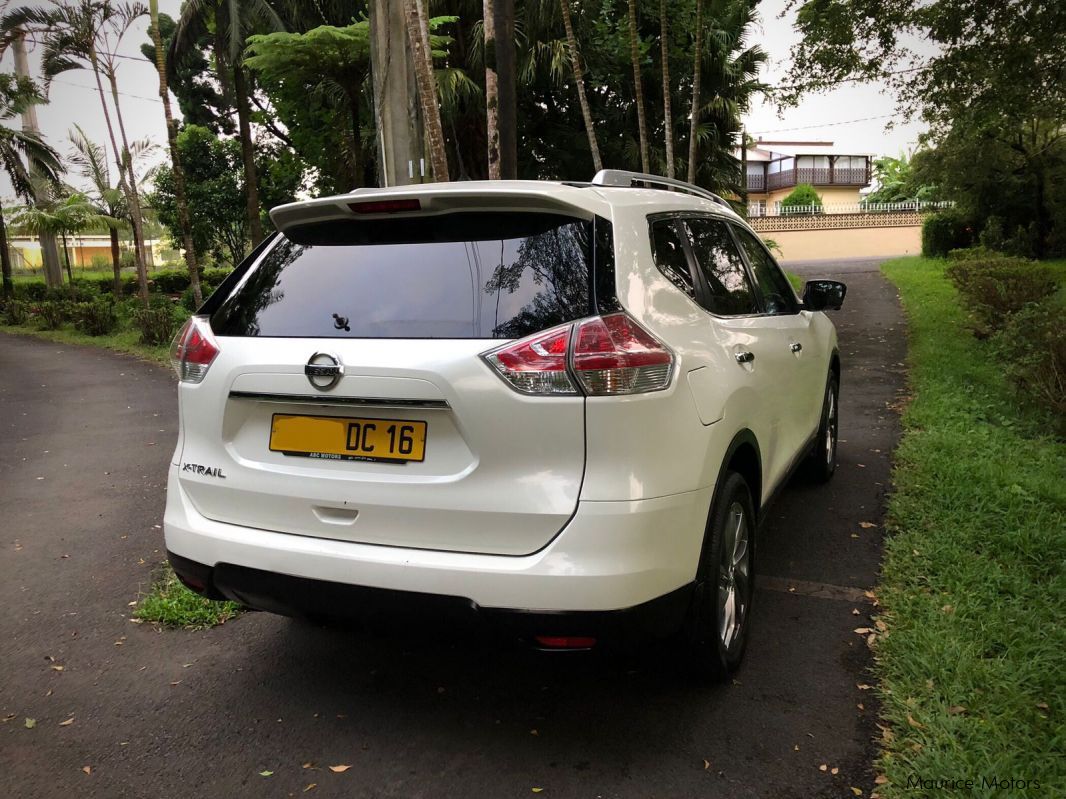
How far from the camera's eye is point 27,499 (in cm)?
570

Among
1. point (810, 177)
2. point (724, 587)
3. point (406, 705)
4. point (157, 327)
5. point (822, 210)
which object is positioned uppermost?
point (810, 177)

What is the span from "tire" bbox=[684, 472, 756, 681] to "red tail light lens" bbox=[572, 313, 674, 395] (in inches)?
21.0

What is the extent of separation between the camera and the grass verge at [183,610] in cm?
365

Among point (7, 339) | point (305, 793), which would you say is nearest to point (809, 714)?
point (305, 793)

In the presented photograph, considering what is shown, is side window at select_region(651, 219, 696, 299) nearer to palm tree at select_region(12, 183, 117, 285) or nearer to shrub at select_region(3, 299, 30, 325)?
shrub at select_region(3, 299, 30, 325)

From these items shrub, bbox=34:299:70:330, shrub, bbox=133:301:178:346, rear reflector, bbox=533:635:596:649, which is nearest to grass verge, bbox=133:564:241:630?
rear reflector, bbox=533:635:596:649

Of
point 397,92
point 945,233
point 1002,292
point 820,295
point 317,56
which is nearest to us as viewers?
point 820,295

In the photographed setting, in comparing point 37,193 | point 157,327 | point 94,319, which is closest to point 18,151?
point 37,193

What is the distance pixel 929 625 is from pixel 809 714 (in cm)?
79

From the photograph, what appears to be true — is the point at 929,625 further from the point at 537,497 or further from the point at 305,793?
the point at 305,793

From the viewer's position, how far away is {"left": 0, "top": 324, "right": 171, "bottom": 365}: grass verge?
1431 cm

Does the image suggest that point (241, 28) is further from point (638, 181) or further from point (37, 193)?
point (638, 181)

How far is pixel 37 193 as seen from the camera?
27.0m

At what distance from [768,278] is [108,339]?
16.4 metres
